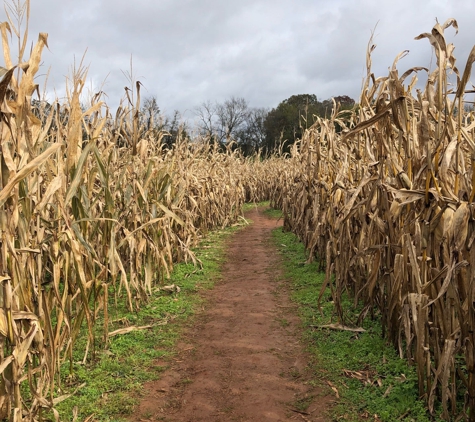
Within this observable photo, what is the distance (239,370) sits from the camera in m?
3.39

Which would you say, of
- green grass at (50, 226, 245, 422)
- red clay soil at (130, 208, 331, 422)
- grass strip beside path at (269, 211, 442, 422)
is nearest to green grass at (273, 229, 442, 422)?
grass strip beside path at (269, 211, 442, 422)

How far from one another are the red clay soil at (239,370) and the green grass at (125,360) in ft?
0.42

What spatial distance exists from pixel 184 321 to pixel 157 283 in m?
1.45

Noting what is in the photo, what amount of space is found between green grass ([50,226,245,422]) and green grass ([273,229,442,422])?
4.41 ft

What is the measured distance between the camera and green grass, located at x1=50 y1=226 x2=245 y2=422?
2.87m

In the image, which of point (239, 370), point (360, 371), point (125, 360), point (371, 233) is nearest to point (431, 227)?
point (371, 233)

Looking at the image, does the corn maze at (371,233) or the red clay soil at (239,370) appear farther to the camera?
the red clay soil at (239,370)

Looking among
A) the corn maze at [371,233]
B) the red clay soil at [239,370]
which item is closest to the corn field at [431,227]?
the corn maze at [371,233]

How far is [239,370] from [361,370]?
96cm

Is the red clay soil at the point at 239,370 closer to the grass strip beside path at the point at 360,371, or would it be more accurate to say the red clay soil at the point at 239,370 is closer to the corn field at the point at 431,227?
the grass strip beside path at the point at 360,371

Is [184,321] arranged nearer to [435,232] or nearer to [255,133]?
[435,232]

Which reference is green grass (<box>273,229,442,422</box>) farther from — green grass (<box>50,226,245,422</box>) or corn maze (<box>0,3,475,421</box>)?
green grass (<box>50,226,245,422</box>)

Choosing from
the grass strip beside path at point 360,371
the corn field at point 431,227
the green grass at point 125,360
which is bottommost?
the grass strip beside path at point 360,371

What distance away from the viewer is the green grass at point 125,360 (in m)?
2.87
